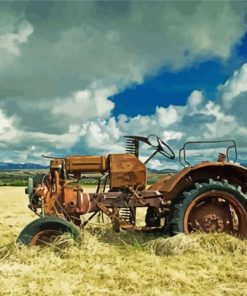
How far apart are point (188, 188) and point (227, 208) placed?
0.75m

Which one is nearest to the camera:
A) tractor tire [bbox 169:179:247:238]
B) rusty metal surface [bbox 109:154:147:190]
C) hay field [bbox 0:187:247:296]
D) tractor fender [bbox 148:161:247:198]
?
hay field [bbox 0:187:247:296]

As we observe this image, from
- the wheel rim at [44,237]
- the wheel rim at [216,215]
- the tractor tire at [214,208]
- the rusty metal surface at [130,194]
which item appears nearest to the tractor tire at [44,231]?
the wheel rim at [44,237]

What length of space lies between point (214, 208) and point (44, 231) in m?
2.82

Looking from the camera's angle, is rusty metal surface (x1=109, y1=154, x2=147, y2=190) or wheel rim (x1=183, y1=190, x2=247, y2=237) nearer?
wheel rim (x1=183, y1=190, x2=247, y2=237)

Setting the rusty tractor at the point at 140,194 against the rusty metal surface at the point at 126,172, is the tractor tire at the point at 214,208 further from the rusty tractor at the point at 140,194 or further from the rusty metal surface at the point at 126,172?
the rusty metal surface at the point at 126,172

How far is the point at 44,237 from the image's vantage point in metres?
7.24

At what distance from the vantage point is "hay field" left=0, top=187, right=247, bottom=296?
5.35m

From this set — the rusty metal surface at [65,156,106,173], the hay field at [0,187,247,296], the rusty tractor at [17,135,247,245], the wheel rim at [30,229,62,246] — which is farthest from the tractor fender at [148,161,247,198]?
the wheel rim at [30,229,62,246]

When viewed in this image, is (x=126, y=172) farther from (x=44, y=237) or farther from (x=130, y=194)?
(x=44, y=237)

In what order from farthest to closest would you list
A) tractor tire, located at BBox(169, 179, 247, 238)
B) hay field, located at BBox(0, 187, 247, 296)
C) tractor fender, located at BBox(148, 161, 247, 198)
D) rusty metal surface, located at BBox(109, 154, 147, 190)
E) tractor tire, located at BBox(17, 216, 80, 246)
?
rusty metal surface, located at BBox(109, 154, 147, 190), tractor fender, located at BBox(148, 161, 247, 198), tractor tire, located at BBox(169, 179, 247, 238), tractor tire, located at BBox(17, 216, 80, 246), hay field, located at BBox(0, 187, 247, 296)

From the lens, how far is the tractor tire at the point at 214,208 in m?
7.77

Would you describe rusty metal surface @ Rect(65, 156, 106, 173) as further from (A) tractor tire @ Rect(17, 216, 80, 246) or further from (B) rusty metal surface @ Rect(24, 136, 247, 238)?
(A) tractor tire @ Rect(17, 216, 80, 246)

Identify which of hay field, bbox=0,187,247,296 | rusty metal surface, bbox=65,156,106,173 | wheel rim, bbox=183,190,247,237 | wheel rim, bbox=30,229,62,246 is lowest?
hay field, bbox=0,187,247,296

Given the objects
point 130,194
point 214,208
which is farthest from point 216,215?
point 130,194
